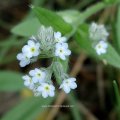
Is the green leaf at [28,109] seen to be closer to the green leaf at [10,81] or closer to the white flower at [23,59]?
the green leaf at [10,81]

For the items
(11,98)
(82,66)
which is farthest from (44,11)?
(11,98)

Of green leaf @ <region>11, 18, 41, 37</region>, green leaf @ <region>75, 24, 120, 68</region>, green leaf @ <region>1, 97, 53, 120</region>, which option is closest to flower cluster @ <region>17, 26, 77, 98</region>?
green leaf @ <region>75, 24, 120, 68</region>

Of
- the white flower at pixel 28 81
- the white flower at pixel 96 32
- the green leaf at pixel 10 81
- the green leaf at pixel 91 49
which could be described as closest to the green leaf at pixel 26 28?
the green leaf at pixel 91 49

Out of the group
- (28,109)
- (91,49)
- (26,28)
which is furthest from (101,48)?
(28,109)

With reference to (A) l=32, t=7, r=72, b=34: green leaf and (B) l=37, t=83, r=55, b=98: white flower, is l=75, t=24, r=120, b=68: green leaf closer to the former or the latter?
(A) l=32, t=7, r=72, b=34: green leaf

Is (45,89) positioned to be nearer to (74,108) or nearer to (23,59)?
(23,59)

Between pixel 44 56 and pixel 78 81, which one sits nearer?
pixel 44 56

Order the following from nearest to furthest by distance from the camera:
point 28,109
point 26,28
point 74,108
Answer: point 26,28
point 28,109
point 74,108
